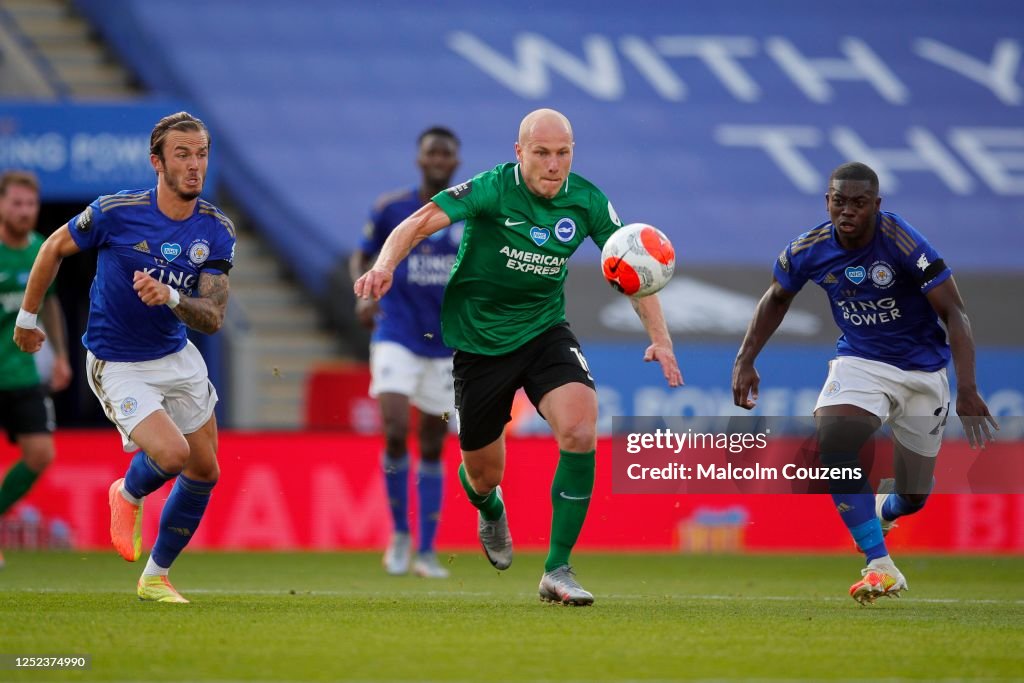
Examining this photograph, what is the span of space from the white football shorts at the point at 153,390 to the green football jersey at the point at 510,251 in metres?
1.27

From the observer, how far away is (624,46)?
22.6 m

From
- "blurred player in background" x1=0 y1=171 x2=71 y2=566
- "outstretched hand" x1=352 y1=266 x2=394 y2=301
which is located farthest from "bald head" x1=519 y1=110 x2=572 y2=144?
"blurred player in background" x1=0 y1=171 x2=71 y2=566

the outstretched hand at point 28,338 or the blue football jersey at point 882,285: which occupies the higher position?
the blue football jersey at point 882,285

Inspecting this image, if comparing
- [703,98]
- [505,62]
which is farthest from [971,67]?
[505,62]

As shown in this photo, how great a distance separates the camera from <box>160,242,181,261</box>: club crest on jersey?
761 centimetres

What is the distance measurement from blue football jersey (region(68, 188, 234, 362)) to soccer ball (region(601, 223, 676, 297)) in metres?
1.87

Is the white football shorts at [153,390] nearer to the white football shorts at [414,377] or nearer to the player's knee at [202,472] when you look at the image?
the player's knee at [202,472]

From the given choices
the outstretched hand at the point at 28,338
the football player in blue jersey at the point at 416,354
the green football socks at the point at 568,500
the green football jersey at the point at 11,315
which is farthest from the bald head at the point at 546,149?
the green football jersey at the point at 11,315

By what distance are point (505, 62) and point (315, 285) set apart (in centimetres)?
460

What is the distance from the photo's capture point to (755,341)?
861cm

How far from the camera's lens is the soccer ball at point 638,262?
7.36 meters

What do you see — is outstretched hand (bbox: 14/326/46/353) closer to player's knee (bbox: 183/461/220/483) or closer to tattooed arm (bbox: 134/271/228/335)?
tattooed arm (bbox: 134/271/228/335)
